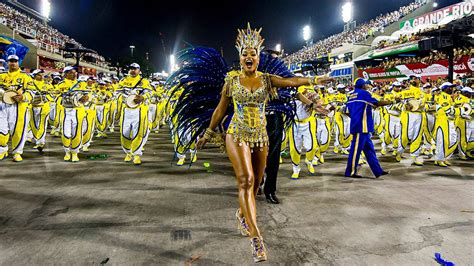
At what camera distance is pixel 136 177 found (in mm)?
6605

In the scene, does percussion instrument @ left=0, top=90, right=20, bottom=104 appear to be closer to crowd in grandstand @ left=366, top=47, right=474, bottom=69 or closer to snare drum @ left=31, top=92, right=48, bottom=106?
snare drum @ left=31, top=92, right=48, bottom=106

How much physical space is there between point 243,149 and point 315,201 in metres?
2.08

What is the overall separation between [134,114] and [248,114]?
184 inches

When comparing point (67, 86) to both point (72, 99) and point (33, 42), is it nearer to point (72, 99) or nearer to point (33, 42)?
point (72, 99)

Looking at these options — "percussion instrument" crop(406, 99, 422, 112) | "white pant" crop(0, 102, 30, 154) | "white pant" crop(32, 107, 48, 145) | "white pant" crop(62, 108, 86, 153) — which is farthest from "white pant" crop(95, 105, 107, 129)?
"percussion instrument" crop(406, 99, 422, 112)

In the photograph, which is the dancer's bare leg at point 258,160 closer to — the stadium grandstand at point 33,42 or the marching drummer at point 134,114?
the marching drummer at point 134,114

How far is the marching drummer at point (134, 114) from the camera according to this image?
7652 millimetres

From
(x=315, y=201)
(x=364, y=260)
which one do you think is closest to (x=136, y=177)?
(x=315, y=201)

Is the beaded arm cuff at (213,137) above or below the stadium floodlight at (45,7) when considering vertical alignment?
below

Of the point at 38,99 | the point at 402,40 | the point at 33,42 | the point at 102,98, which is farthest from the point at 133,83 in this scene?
the point at 33,42

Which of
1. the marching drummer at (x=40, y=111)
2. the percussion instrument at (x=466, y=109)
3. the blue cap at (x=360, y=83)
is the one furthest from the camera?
the marching drummer at (x=40, y=111)

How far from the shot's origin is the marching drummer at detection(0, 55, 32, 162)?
7.60 meters

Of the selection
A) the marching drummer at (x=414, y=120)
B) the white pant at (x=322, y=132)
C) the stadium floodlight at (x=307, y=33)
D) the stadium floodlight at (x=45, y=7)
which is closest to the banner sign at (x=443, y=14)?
the marching drummer at (x=414, y=120)

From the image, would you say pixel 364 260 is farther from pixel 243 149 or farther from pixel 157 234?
pixel 157 234
